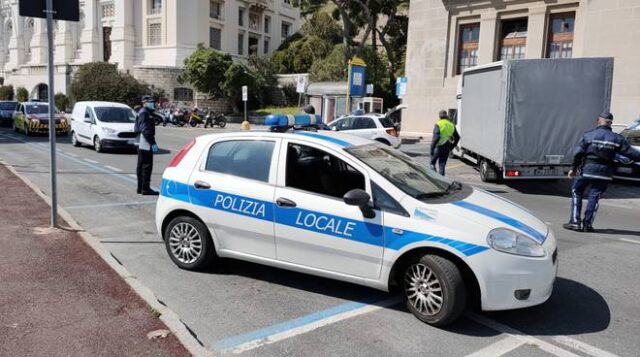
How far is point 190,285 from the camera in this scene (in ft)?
17.2

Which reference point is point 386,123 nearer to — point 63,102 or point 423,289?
point 423,289

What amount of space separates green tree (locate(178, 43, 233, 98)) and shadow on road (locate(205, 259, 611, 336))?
3995 cm

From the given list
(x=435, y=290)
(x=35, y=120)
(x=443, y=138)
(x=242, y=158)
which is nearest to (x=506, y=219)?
(x=435, y=290)

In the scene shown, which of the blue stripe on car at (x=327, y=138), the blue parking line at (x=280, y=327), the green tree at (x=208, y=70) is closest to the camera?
the blue parking line at (x=280, y=327)

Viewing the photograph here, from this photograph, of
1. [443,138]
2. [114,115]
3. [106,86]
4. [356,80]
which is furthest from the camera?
[106,86]

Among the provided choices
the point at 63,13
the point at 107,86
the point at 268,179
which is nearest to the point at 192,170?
the point at 268,179

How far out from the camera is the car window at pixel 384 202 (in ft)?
14.6

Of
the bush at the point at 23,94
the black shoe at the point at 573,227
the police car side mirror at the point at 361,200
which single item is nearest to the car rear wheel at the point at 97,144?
the black shoe at the point at 573,227

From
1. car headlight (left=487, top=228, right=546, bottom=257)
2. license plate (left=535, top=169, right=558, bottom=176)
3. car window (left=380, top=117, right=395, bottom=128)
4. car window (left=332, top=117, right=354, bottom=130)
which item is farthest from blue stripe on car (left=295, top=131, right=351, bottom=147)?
car window (left=380, top=117, right=395, bottom=128)

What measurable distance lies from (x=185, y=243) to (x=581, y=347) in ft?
12.4

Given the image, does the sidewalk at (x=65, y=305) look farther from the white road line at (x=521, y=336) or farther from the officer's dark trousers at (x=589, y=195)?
the officer's dark trousers at (x=589, y=195)

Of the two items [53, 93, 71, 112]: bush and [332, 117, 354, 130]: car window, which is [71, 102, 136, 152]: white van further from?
[53, 93, 71, 112]: bush

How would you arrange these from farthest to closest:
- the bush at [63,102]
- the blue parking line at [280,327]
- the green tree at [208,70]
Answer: the bush at [63,102], the green tree at [208,70], the blue parking line at [280,327]

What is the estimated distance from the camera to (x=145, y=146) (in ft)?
33.1
